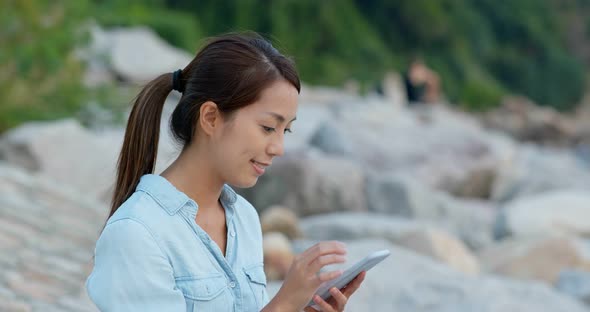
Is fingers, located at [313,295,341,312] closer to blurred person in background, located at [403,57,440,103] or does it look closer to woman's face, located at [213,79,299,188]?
woman's face, located at [213,79,299,188]

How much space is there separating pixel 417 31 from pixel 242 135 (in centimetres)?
1653

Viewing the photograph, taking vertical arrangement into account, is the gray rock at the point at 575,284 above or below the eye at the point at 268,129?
above

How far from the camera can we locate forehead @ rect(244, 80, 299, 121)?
197 cm

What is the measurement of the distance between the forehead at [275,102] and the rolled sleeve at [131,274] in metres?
0.30

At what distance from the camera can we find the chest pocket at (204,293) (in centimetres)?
191

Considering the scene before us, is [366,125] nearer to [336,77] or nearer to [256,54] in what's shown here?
[336,77]

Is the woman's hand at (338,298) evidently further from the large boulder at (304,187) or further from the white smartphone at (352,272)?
the large boulder at (304,187)

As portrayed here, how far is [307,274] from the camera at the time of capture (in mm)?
1835

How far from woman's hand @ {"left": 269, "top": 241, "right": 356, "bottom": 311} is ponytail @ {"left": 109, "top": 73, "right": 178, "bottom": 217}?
15.0 inches

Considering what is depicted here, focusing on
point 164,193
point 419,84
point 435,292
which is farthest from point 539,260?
point 419,84

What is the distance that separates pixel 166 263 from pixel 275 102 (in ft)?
1.15

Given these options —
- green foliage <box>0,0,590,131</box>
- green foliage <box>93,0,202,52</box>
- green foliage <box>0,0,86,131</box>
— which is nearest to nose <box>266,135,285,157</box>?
green foliage <box>0,0,590,131</box>

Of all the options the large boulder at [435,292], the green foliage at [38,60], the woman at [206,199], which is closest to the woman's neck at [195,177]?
the woman at [206,199]

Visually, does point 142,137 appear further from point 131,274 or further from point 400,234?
point 400,234
